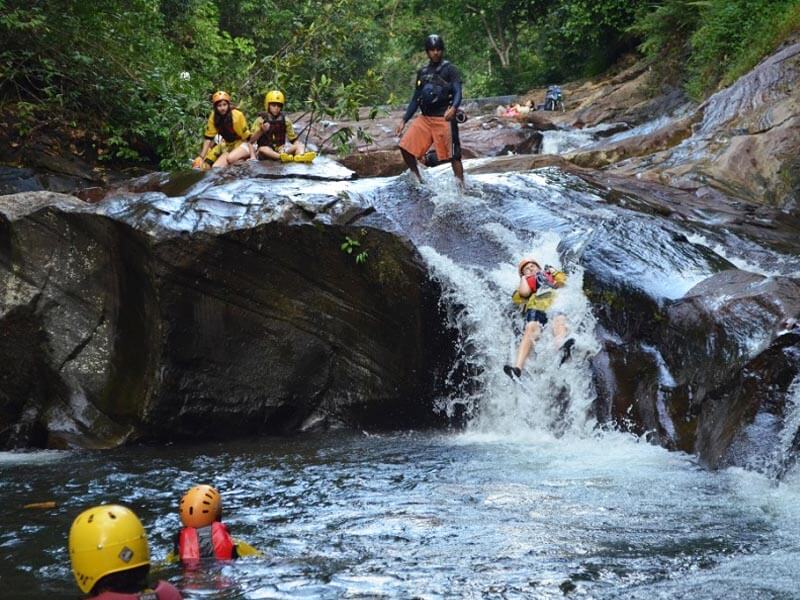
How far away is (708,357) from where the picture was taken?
902 cm

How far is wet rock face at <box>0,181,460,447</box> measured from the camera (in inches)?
428

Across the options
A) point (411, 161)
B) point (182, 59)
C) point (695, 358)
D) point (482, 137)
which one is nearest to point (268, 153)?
point (411, 161)

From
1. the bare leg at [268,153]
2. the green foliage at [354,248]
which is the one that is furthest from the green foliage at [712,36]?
the green foliage at [354,248]

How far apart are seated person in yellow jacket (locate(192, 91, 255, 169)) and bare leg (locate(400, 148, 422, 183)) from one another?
7.33ft

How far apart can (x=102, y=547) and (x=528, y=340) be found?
7102mm

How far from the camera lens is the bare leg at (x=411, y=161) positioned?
12.7 m

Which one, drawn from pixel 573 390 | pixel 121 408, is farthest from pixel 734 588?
pixel 121 408

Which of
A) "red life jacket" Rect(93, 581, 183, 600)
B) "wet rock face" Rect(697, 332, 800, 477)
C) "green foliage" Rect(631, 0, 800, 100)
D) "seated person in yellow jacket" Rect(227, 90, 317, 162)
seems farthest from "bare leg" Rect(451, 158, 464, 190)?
"red life jacket" Rect(93, 581, 183, 600)

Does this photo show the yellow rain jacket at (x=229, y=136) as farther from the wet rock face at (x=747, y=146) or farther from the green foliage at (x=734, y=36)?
the green foliage at (x=734, y=36)

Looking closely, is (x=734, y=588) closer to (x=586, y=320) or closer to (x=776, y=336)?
(x=776, y=336)

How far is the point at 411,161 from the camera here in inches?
505

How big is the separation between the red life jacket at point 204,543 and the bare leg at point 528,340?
16.6 ft

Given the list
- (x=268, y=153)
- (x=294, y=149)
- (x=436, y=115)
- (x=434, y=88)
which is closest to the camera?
(x=434, y=88)

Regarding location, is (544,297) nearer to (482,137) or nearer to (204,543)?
(204,543)
